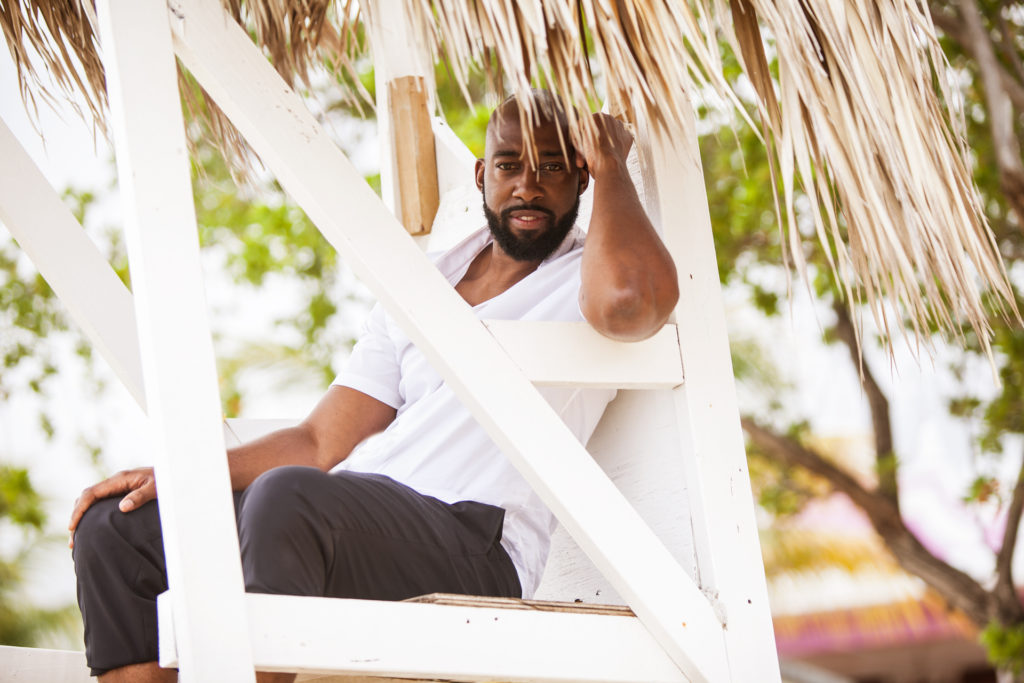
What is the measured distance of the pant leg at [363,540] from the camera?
1783 mm

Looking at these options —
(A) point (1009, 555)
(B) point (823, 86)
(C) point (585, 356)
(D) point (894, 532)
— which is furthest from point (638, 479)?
(D) point (894, 532)

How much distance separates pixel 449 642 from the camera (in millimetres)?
1778

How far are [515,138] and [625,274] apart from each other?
0.74m

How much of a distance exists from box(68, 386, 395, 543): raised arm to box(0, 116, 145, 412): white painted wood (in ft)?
1.04

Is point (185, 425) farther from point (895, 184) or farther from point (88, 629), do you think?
point (895, 184)

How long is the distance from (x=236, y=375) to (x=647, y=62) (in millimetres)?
10268

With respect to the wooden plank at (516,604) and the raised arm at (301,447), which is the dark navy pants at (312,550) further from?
the wooden plank at (516,604)

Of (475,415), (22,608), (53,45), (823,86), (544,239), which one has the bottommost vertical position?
(22,608)

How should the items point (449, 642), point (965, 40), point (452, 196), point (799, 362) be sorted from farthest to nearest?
point (799, 362)
point (965, 40)
point (452, 196)
point (449, 642)

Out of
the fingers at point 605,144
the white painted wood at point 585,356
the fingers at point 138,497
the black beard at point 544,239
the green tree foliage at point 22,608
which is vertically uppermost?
the fingers at point 605,144

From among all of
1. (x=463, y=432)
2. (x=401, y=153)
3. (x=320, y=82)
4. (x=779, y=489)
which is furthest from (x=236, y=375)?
(x=463, y=432)

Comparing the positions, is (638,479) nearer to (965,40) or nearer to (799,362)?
(799,362)

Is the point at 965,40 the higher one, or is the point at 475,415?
the point at 965,40

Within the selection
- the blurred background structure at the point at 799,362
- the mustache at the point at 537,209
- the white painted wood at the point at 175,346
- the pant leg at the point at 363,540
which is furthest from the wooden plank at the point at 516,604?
the mustache at the point at 537,209
